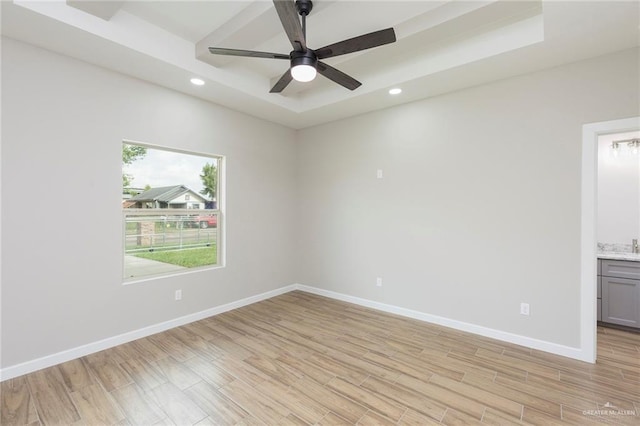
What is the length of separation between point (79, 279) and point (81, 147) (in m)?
1.26

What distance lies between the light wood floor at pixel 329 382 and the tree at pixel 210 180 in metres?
1.73

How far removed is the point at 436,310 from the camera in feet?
11.6

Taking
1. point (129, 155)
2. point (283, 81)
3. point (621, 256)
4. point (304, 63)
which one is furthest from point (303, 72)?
point (621, 256)

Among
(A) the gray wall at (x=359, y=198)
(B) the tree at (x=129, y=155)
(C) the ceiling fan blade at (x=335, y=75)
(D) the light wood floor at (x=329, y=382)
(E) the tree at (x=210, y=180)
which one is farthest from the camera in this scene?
(E) the tree at (x=210, y=180)

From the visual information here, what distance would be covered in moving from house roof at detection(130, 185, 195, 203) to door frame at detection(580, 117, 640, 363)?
427 centimetres

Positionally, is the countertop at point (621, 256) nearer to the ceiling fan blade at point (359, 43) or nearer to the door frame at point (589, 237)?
the door frame at point (589, 237)

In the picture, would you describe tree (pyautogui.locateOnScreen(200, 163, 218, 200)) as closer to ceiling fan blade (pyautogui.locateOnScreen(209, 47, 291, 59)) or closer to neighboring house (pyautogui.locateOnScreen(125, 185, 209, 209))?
neighboring house (pyautogui.locateOnScreen(125, 185, 209, 209))

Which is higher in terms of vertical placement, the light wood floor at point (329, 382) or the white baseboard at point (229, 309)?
the white baseboard at point (229, 309)

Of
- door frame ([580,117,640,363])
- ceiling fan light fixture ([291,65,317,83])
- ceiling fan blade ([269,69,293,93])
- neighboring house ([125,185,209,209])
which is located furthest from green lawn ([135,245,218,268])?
door frame ([580,117,640,363])

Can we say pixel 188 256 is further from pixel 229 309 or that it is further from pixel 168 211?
pixel 229 309

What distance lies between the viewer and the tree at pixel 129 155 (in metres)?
3.10

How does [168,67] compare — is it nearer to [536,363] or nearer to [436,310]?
[436,310]

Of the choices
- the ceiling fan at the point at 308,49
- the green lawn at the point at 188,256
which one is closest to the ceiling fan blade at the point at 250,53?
the ceiling fan at the point at 308,49

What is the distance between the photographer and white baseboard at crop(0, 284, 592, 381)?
2.50m
